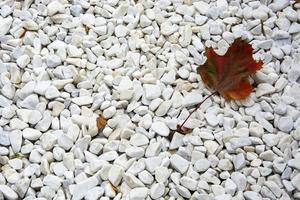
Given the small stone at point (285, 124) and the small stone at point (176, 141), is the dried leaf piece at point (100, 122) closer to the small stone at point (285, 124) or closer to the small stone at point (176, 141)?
the small stone at point (176, 141)

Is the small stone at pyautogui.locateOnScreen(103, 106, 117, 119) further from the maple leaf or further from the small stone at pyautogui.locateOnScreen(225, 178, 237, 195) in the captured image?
the small stone at pyautogui.locateOnScreen(225, 178, 237, 195)

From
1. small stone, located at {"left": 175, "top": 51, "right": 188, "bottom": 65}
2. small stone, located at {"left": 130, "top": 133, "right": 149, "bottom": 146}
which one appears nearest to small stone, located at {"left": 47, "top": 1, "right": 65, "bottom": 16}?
small stone, located at {"left": 175, "top": 51, "right": 188, "bottom": 65}

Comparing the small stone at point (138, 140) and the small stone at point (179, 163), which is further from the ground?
the small stone at point (138, 140)

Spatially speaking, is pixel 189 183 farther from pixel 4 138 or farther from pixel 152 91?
Result: pixel 4 138

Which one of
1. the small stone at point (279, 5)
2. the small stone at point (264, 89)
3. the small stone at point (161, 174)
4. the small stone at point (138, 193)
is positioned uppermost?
the small stone at point (279, 5)

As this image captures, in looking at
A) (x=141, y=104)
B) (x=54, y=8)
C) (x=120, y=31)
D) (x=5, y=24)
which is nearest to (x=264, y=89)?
(x=141, y=104)

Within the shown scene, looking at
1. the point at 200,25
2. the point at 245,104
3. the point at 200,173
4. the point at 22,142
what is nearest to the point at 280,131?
the point at 245,104

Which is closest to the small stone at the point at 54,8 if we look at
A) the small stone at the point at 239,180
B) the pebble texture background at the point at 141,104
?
the pebble texture background at the point at 141,104
